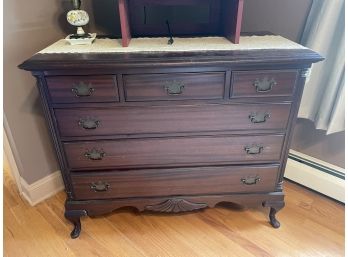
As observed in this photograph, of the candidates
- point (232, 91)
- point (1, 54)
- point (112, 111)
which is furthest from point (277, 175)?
point (1, 54)

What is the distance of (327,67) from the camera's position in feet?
4.34

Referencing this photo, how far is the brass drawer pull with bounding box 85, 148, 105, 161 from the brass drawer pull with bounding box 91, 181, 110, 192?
14cm

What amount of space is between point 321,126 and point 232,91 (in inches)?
26.4

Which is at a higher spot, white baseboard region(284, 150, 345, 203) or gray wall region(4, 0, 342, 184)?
gray wall region(4, 0, 342, 184)

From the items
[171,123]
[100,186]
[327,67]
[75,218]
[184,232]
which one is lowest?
[184,232]

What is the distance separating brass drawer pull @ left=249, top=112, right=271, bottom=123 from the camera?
109cm

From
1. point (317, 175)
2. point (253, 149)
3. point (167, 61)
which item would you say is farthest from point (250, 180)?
point (167, 61)

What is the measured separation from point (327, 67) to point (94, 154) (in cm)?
120

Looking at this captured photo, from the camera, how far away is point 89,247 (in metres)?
1.38

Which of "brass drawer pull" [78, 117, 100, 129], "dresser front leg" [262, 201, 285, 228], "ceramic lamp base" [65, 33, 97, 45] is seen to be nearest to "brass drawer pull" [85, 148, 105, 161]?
"brass drawer pull" [78, 117, 100, 129]

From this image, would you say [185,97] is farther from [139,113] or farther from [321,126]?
[321,126]

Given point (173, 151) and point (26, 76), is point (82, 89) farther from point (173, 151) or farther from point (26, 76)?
point (26, 76)

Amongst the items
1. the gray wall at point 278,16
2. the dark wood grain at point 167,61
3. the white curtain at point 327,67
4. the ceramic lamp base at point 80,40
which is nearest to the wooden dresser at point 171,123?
the dark wood grain at point 167,61

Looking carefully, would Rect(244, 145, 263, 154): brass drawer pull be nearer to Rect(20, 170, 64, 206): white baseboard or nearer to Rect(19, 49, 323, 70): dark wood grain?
Rect(19, 49, 323, 70): dark wood grain
